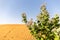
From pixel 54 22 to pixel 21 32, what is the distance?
23.3m

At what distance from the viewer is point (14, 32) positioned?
46.4 metres

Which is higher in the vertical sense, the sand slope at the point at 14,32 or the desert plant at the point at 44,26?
the desert plant at the point at 44,26

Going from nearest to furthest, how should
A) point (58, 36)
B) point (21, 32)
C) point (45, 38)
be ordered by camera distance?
1. point (58, 36)
2. point (45, 38)
3. point (21, 32)

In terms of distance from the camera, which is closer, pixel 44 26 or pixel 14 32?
pixel 44 26

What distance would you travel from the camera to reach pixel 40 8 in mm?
24344

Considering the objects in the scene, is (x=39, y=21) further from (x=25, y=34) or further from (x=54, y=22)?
(x=25, y=34)

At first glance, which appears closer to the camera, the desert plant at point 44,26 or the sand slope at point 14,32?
the desert plant at point 44,26

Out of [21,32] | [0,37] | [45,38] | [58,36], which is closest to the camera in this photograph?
[58,36]

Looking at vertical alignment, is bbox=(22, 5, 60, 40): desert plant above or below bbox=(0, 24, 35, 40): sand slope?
above

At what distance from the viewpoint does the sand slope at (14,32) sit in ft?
143

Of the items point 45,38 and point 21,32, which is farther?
point 21,32

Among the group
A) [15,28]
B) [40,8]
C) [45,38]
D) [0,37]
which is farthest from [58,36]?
[15,28]

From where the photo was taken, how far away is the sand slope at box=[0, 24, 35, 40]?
1717 inches

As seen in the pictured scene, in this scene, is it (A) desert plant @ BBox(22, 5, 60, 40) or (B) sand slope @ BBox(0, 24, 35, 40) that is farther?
(B) sand slope @ BBox(0, 24, 35, 40)
